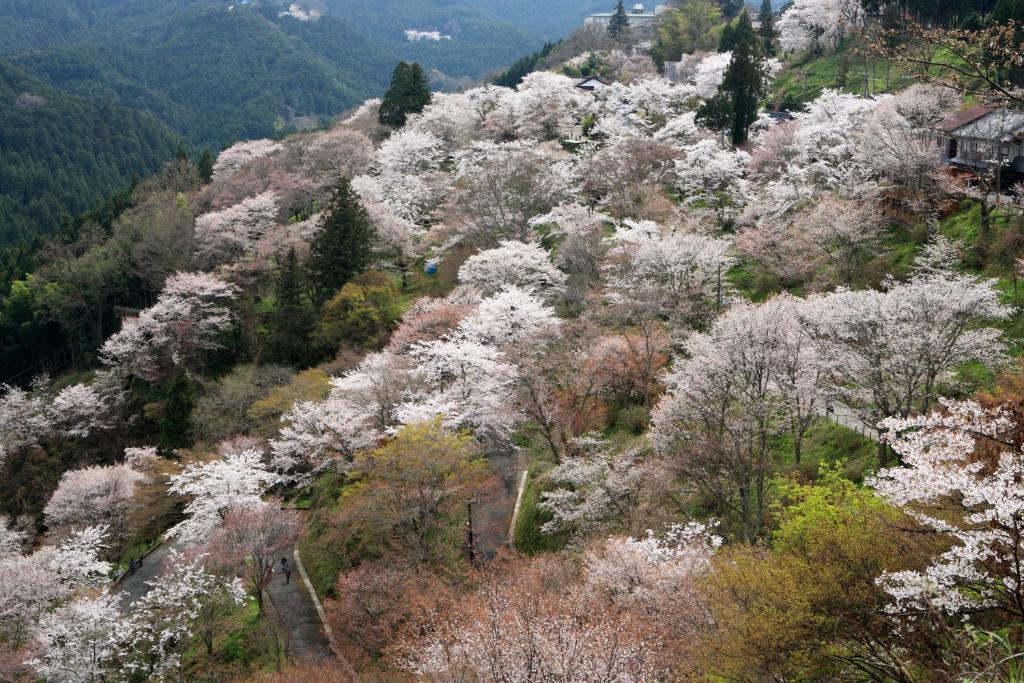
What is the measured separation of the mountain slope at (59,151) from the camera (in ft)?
376

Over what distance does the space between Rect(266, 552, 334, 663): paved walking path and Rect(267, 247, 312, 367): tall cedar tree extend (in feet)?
55.7

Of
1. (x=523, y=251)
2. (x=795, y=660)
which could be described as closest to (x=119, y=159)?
Result: (x=523, y=251)

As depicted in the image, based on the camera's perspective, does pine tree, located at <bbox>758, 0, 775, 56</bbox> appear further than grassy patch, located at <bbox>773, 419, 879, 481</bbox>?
Yes

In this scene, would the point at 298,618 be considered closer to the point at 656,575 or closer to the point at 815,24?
the point at 656,575

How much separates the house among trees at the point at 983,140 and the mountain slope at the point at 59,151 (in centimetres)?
11400

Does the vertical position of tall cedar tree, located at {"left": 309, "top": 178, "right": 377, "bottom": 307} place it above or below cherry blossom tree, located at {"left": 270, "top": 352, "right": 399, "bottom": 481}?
above

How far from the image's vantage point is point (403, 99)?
238ft

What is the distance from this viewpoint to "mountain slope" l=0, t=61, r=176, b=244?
11475 centimetres

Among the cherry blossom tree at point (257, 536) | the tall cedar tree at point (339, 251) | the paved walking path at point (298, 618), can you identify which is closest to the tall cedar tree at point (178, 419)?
the tall cedar tree at point (339, 251)

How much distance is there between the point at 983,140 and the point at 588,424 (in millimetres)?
20759

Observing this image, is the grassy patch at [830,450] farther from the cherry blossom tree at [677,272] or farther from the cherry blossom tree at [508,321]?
the cherry blossom tree at [508,321]

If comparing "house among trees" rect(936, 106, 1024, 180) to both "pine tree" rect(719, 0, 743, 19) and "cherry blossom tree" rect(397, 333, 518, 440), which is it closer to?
"cherry blossom tree" rect(397, 333, 518, 440)

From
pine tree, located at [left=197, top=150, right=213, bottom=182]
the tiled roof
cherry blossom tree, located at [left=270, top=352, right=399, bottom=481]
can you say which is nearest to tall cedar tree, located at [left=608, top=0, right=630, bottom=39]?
pine tree, located at [left=197, top=150, right=213, bottom=182]

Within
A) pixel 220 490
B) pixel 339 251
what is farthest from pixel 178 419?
pixel 339 251
